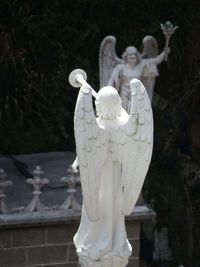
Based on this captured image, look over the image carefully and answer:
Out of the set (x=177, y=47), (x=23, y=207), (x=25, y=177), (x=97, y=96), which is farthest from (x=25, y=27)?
(x=97, y=96)

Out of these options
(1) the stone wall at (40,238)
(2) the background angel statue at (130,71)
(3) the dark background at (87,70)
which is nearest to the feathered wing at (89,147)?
(1) the stone wall at (40,238)

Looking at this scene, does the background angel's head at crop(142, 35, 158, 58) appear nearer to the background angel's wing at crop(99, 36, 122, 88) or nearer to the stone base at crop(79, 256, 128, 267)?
the background angel's wing at crop(99, 36, 122, 88)

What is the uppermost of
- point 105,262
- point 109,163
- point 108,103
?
point 108,103

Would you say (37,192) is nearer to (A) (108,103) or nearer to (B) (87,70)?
(A) (108,103)

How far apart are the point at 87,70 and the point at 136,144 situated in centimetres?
467

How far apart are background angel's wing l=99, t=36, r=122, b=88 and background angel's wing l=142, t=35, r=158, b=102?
27 cm

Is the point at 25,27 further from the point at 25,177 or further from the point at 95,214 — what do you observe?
the point at 95,214

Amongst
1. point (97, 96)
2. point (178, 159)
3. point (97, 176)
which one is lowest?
point (178, 159)

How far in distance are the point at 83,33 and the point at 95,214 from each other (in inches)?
192

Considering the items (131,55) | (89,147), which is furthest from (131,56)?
(89,147)

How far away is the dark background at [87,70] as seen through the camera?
8648 millimetres

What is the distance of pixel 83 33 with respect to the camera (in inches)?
347

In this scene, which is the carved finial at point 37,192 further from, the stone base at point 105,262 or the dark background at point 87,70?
the dark background at point 87,70

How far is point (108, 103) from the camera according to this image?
4.13 metres
